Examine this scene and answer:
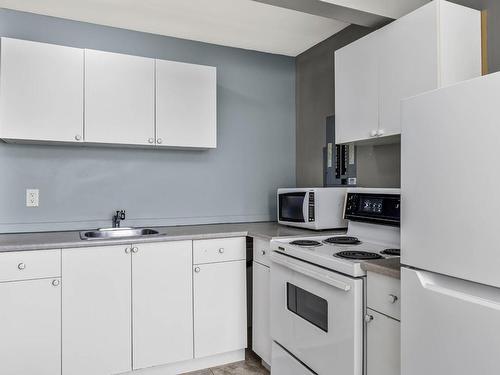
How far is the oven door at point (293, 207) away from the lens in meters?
2.60

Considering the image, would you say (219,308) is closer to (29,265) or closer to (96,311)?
(96,311)

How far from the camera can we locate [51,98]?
7.52 feet

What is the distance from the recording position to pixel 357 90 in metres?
2.24

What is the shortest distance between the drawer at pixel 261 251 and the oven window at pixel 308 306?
30 cm

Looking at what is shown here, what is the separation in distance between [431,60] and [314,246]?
1.09 metres

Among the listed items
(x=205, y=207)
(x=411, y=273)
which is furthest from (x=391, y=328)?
(x=205, y=207)

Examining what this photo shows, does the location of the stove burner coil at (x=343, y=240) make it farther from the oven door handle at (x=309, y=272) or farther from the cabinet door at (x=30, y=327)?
the cabinet door at (x=30, y=327)

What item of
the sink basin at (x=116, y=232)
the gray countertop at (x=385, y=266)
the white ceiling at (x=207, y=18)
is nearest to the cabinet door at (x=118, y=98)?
the white ceiling at (x=207, y=18)

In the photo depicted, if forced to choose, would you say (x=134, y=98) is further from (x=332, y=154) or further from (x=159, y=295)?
(x=332, y=154)

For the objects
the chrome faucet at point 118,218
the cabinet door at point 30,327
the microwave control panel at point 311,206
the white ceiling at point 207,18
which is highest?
the white ceiling at point 207,18

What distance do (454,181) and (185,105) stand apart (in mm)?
1959

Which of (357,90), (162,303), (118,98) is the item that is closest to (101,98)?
(118,98)

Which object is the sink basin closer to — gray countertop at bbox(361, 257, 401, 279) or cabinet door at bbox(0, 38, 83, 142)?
cabinet door at bbox(0, 38, 83, 142)

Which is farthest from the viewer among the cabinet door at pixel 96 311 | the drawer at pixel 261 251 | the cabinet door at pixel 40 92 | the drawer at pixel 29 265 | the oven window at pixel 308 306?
the drawer at pixel 261 251
